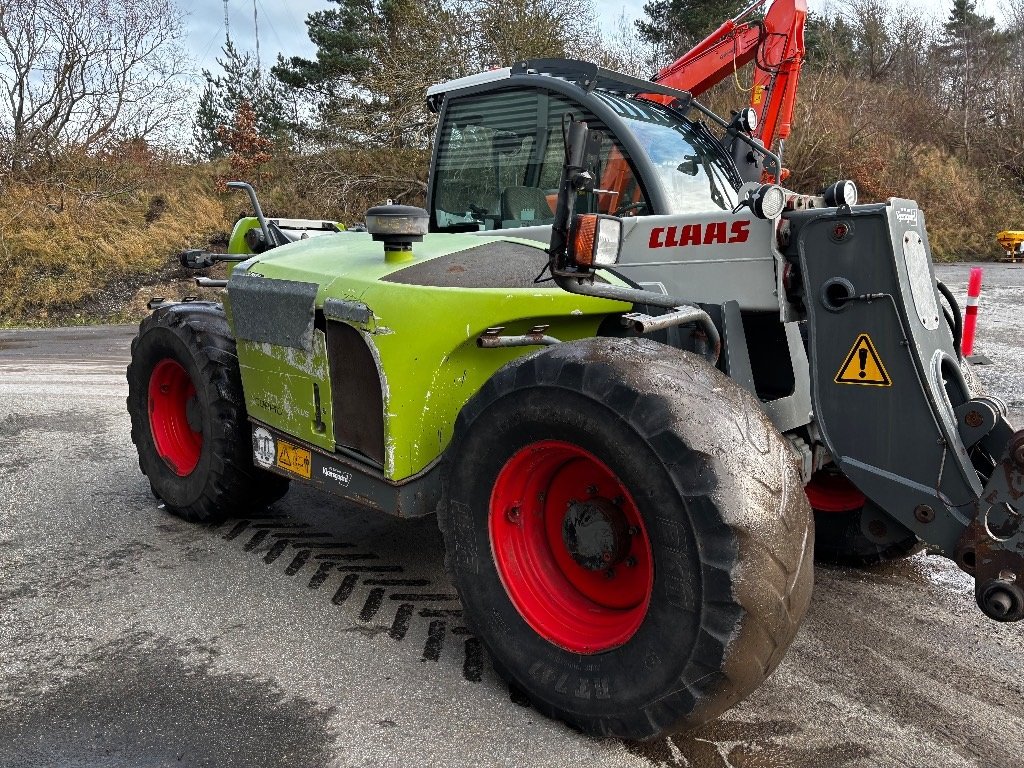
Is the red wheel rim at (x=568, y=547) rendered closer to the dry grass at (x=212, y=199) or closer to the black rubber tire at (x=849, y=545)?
the black rubber tire at (x=849, y=545)

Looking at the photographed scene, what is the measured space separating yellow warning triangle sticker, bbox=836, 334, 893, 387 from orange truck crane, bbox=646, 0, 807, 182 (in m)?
5.18

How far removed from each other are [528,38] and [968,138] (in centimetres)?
1557

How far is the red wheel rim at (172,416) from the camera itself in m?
4.55

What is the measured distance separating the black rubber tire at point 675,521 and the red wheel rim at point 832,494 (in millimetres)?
1586

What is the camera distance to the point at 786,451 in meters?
2.32

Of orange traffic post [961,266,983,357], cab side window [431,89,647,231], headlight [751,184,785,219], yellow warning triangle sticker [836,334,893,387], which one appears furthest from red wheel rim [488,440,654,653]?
orange traffic post [961,266,983,357]

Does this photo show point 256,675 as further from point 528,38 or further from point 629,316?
point 528,38

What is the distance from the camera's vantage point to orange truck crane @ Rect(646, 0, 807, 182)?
750 centimetres

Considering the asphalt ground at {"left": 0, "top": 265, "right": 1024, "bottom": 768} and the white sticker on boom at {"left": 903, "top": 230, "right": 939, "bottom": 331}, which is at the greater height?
the white sticker on boom at {"left": 903, "top": 230, "right": 939, "bottom": 331}

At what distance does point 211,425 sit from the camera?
4.04 m

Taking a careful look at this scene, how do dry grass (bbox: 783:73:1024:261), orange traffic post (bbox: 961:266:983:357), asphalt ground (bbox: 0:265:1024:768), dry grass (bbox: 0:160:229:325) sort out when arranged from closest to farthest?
asphalt ground (bbox: 0:265:1024:768)
orange traffic post (bbox: 961:266:983:357)
dry grass (bbox: 0:160:229:325)
dry grass (bbox: 783:73:1024:261)

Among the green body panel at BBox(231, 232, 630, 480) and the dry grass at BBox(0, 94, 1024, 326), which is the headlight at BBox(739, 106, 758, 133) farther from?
the dry grass at BBox(0, 94, 1024, 326)

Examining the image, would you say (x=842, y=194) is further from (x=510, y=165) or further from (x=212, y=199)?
(x=212, y=199)

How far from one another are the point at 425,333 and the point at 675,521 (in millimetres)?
1155
